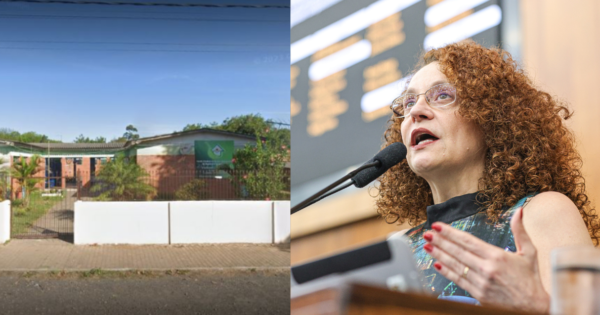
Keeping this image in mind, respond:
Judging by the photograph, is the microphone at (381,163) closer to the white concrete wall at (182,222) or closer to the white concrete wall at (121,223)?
the white concrete wall at (182,222)

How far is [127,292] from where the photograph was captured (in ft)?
9.13

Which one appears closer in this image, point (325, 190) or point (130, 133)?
point (325, 190)

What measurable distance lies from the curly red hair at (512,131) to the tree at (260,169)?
127cm

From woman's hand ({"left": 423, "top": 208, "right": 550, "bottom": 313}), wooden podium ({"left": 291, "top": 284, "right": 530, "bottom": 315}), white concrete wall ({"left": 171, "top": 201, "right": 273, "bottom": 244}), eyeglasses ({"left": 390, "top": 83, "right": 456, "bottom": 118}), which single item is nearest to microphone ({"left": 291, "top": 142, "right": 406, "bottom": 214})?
eyeglasses ({"left": 390, "top": 83, "right": 456, "bottom": 118})

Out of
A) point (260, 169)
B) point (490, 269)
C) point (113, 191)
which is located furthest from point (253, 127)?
point (490, 269)

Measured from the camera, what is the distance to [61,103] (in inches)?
113

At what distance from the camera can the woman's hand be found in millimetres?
1186

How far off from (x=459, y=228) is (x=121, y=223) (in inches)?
70.2

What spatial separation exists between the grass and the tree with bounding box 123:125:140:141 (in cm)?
42

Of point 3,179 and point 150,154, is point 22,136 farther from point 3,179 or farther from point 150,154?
point 150,154

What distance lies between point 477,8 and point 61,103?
209 centimetres

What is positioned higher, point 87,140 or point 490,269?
point 87,140

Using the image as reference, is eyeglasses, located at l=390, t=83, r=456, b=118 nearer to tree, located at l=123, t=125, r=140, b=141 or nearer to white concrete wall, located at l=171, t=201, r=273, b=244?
white concrete wall, located at l=171, t=201, r=273, b=244

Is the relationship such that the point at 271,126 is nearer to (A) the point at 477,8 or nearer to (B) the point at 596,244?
(A) the point at 477,8
